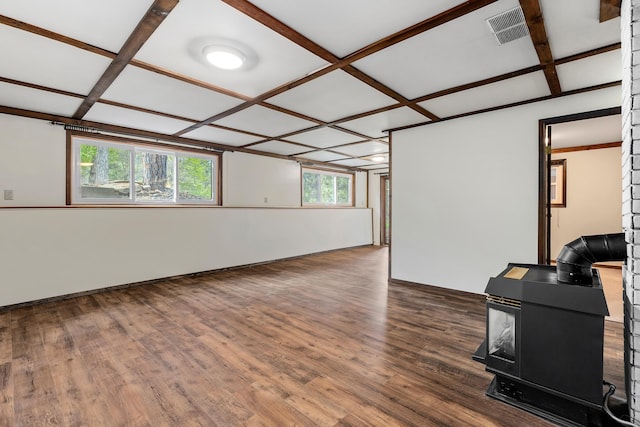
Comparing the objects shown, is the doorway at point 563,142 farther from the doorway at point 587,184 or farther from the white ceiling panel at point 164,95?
the white ceiling panel at point 164,95

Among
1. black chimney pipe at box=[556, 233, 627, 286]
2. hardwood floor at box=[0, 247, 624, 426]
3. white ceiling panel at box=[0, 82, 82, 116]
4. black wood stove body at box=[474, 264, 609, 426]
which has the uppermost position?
white ceiling panel at box=[0, 82, 82, 116]

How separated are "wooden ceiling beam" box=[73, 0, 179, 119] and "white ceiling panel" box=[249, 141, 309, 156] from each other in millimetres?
2763

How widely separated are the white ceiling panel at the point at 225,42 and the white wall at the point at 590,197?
5998 mm

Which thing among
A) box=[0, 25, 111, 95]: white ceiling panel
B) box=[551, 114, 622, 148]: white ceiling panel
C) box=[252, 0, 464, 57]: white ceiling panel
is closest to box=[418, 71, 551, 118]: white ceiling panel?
box=[551, 114, 622, 148]: white ceiling panel

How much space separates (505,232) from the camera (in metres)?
3.56

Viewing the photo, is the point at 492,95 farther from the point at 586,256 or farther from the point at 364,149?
the point at 364,149

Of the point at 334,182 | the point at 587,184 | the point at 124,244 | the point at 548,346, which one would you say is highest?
the point at 334,182

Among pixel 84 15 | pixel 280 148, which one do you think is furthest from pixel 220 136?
pixel 84 15

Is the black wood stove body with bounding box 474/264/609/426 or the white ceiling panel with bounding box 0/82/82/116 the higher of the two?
the white ceiling panel with bounding box 0/82/82/116

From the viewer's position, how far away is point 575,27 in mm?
2029

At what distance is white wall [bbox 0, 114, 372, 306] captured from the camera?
11.8ft

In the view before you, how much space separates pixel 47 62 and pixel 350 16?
8.43 feet

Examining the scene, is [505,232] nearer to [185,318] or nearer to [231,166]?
[185,318]

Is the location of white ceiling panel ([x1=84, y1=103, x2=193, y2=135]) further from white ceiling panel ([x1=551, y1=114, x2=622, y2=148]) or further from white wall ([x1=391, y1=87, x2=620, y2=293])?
white ceiling panel ([x1=551, y1=114, x2=622, y2=148])
